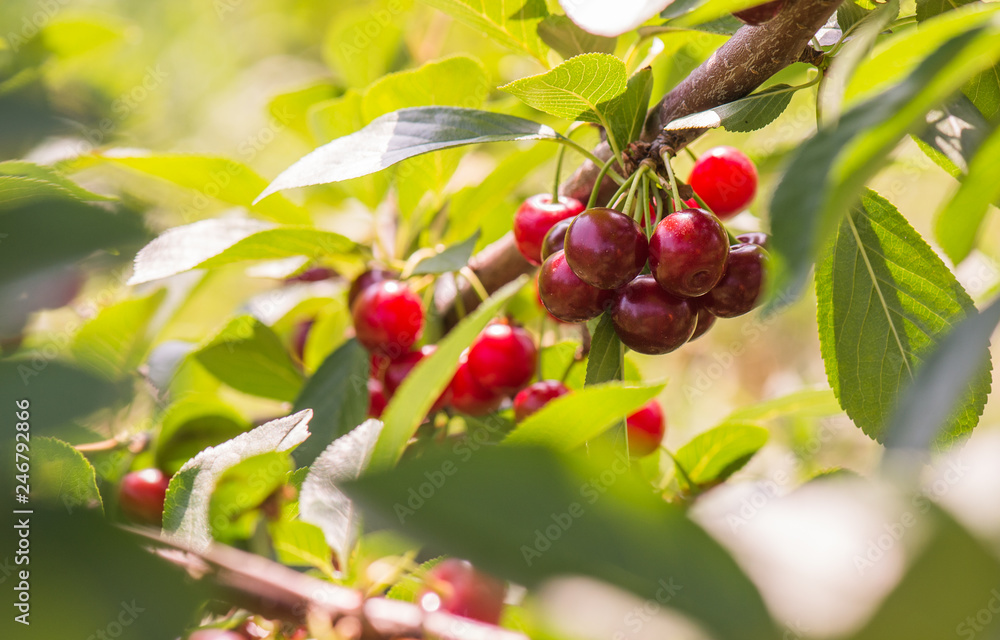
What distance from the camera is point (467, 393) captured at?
962mm

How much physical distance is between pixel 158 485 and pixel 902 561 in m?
0.82

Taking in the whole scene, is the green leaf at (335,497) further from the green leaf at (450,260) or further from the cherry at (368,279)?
the cherry at (368,279)

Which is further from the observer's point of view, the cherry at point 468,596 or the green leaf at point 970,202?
the cherry at point 468,596

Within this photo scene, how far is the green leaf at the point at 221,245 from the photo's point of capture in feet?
→ 2.42

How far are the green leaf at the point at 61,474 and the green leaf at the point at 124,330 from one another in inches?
16.9

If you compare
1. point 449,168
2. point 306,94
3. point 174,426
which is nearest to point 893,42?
point 449,168

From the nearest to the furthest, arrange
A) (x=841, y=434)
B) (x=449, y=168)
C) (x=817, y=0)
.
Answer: (x=817, y=0) < (x=449, y=168) < (x=841, y=434)

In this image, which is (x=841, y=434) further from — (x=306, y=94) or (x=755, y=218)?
(x=306, y=94)

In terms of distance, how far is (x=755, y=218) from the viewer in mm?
1165

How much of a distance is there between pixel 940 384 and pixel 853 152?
115mm

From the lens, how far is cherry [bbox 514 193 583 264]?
788 millimetres

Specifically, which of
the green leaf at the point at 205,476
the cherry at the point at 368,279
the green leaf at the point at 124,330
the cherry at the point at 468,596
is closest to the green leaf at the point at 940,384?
the cherry at the point at 468,596

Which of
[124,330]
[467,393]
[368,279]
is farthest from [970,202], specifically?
[124,330]

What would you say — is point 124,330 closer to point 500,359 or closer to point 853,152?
point 500,359
